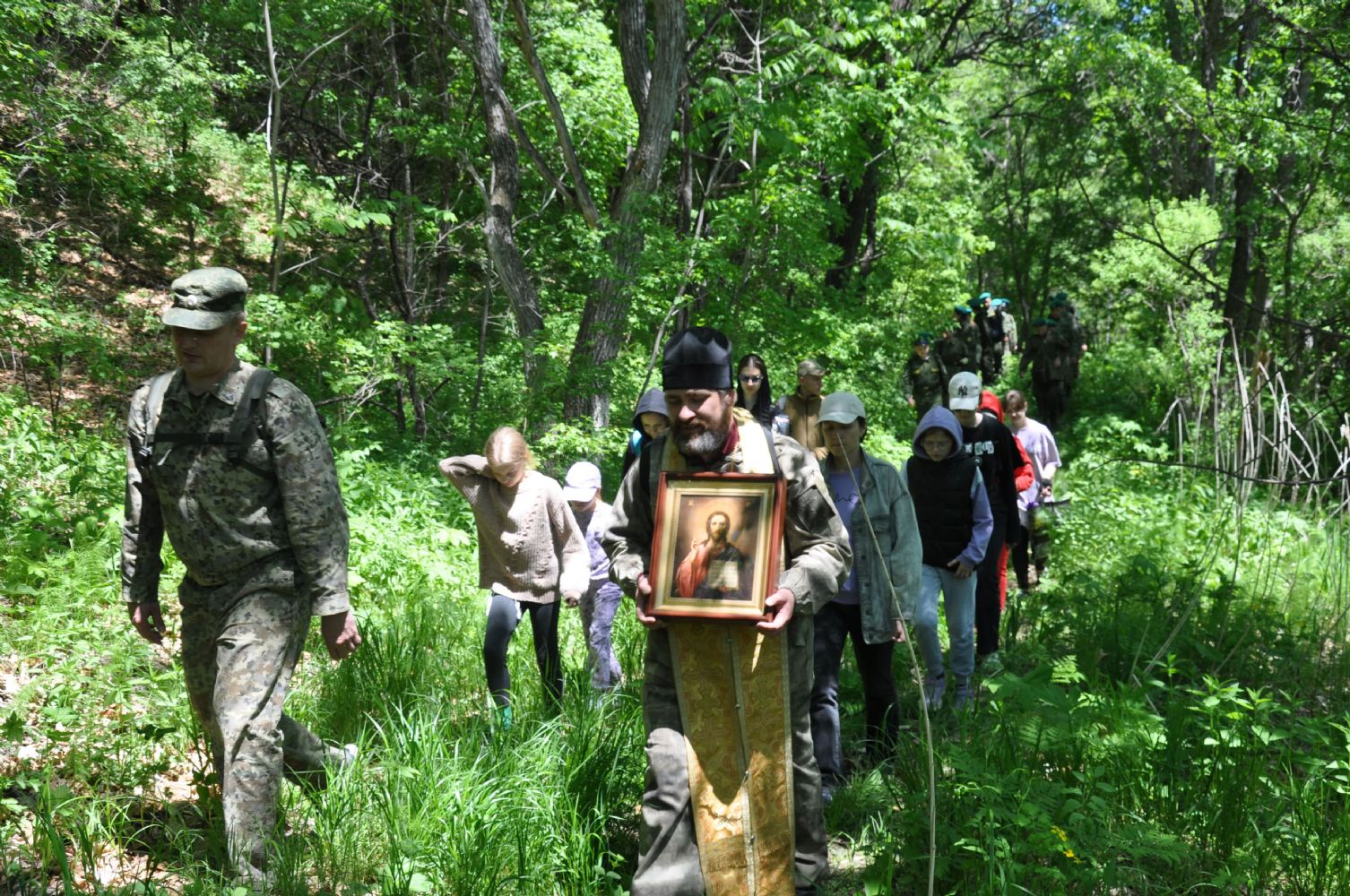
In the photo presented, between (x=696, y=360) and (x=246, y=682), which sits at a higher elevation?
(x=696, y=360)

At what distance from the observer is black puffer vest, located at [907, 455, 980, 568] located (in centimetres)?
622

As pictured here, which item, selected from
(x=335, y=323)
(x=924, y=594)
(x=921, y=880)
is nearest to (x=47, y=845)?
(x=921, y=880)

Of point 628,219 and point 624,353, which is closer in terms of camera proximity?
point 628,219

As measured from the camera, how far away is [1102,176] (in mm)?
25234

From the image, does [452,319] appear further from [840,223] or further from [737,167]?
[840,223]

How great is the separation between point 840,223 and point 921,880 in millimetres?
10454

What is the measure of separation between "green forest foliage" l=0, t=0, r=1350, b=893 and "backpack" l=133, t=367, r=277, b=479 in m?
1.34

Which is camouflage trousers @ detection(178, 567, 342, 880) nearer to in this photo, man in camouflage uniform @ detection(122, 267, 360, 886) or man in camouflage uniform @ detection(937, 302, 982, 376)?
man in camouflage uniform @ detection(122, 267, 360, 886)

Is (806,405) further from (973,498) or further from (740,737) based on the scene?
(740,737)

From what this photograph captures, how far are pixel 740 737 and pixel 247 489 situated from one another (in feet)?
6.81

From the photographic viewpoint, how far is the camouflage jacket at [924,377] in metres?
14.3

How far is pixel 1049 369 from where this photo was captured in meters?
17.5

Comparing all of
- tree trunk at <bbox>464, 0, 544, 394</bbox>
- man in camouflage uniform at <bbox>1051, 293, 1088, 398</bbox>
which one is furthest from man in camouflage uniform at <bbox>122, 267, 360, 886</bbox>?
man in camouflage uniform at <bbox>1051, 293, 1088, 398</bbox>

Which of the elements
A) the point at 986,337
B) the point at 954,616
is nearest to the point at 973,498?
the point at 954,616
